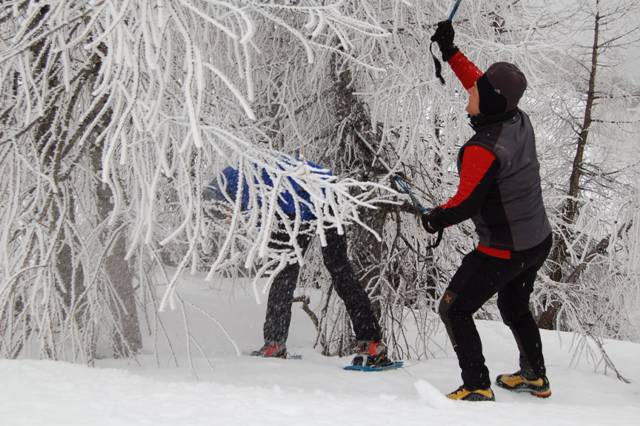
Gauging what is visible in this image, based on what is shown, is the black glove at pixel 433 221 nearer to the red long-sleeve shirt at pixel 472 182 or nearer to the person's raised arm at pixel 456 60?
the red long-sleeve shirt at pixel 472 182

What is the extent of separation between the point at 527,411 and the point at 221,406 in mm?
965

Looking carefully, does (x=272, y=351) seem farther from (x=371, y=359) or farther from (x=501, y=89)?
(x=501, y=89)

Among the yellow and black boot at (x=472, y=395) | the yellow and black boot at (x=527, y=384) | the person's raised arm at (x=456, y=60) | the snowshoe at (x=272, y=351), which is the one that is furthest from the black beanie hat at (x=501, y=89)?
the snowshoe at (x=272, y=351)

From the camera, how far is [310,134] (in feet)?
17.7

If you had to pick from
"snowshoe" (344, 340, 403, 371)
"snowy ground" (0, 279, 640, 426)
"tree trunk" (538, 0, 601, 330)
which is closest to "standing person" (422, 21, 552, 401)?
"snowy ground" (0, 279, 640, 426)

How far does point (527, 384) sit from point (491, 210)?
3.15 ft

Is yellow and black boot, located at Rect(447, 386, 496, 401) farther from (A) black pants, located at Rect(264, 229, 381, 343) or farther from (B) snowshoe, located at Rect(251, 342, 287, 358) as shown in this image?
(B) snowshoe, located at Rect(251, 342, 287, 358)

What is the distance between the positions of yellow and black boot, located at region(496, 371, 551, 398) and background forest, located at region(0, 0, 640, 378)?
3.24 feet

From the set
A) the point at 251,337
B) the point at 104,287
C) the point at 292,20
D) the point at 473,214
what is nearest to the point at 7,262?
the point at 104,287

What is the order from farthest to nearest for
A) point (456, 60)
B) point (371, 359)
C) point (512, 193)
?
point (371, 359), point (456, 60), point (512, 193)

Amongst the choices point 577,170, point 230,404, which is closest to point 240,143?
point 230,404

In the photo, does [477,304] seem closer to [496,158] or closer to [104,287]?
[496,158]

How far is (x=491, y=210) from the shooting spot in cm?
287

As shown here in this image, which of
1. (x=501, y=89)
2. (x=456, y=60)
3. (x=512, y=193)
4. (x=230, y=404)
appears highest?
(x=456, y=60)
